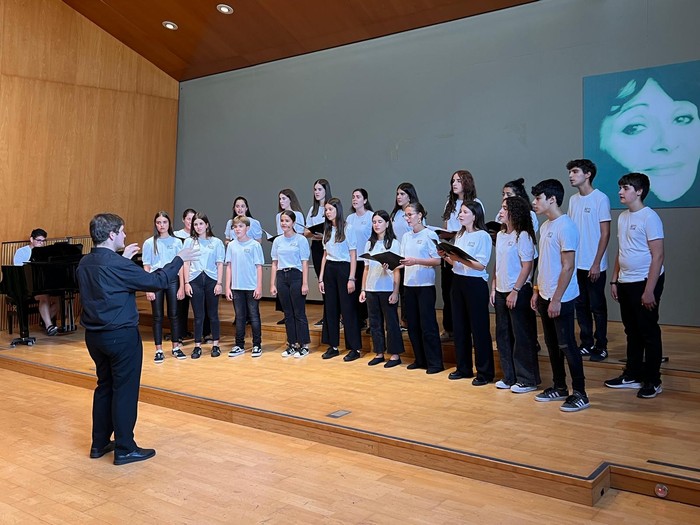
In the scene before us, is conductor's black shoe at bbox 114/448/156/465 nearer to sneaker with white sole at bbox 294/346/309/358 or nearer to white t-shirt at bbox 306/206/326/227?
sneaker with white sole at bbox 294/346/309/358

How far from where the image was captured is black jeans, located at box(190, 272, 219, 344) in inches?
205

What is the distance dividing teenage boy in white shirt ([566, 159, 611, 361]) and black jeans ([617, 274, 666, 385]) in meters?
0.33

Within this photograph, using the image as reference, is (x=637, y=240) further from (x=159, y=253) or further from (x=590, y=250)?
(x=159, y=253)

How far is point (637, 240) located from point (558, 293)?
0.64 m

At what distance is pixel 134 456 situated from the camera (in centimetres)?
302

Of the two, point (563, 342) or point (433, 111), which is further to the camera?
point (433, 111)

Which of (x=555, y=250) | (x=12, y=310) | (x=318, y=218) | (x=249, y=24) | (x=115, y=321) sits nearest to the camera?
(x=115, y=321)

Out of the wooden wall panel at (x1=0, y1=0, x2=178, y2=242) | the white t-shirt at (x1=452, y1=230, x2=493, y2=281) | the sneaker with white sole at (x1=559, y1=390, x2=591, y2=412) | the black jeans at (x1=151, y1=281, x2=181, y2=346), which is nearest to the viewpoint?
the sneaker with white sole at (x1=559, y1=390, x2=591, y2=412)

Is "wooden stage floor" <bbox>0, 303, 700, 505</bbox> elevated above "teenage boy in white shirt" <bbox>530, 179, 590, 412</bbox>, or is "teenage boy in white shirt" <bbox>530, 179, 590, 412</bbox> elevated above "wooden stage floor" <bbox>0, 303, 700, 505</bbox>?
"teenage boy in white shirt" <bbox>530, 179, 590, 412</bbox>

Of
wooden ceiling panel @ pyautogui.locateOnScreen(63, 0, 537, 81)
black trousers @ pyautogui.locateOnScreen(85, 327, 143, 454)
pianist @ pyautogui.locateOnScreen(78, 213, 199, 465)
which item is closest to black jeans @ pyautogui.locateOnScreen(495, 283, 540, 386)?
pianist @ pyautogui.locateOnScreen(78, 213, 199, 465)

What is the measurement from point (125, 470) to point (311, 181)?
5261 mm

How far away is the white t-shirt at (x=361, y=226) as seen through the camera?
4.95 m

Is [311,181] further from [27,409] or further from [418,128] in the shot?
[27,409]

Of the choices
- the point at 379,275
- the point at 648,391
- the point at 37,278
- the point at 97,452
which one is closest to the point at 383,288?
the point at 379,275
